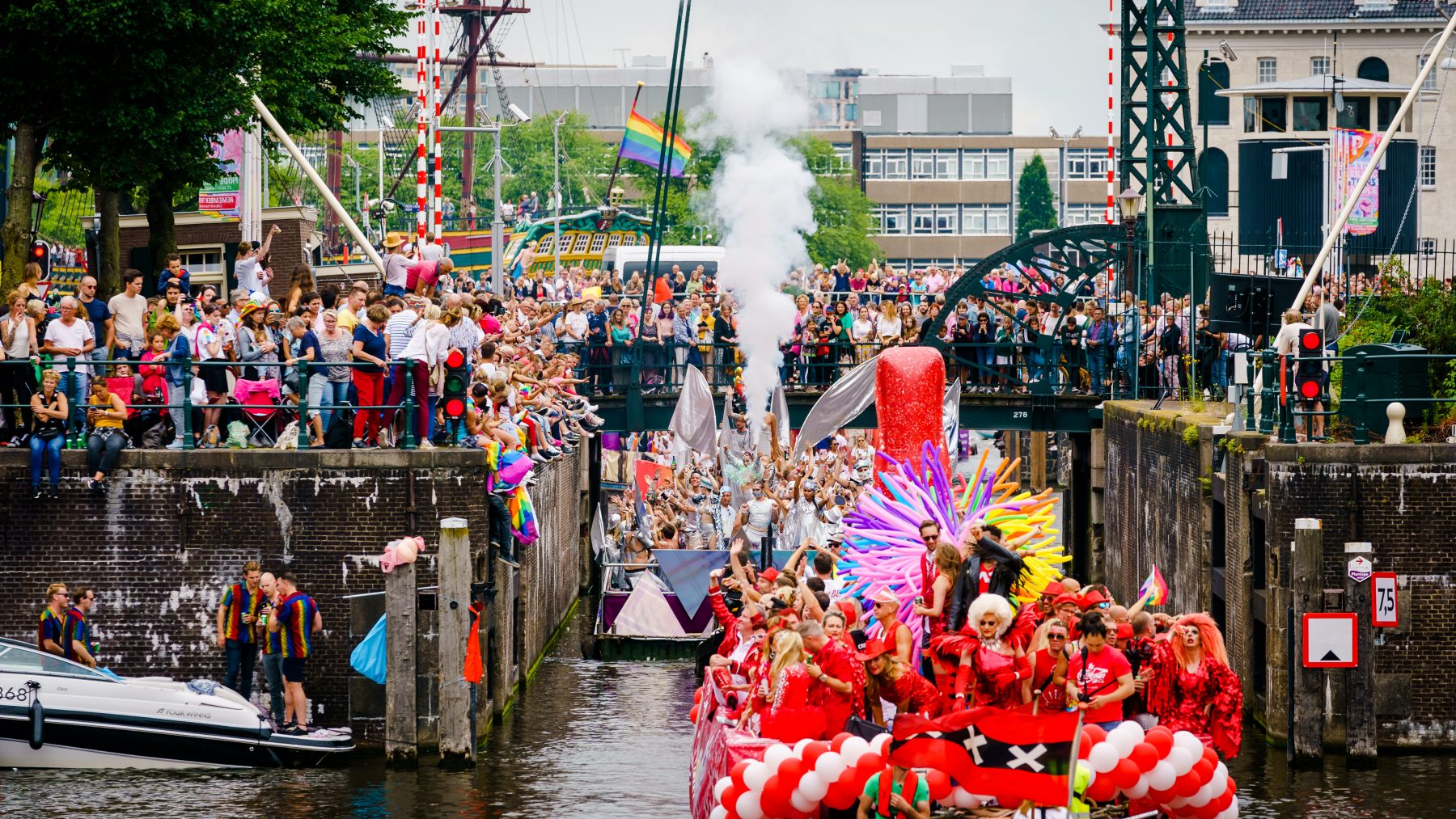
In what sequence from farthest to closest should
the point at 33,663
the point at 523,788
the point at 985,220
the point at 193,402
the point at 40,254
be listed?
the point at 985,220
the point at 40,254
the point at 193,402
the point at 523,788
the point at 33,663

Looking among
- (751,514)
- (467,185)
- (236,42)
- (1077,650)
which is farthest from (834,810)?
(467,185)

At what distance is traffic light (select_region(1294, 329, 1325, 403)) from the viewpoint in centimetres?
2303

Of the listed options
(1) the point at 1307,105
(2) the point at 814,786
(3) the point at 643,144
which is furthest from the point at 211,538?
(1) the point at 1307,105

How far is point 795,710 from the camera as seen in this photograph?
15.4 m

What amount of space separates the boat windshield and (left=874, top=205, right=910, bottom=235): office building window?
9761 cm

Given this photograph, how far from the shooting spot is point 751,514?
100 feet

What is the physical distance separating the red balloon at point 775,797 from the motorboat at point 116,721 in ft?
27.4

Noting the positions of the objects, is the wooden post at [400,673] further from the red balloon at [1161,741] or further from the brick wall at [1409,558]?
the brick wall at [1409,558]

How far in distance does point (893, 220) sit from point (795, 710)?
103251mm

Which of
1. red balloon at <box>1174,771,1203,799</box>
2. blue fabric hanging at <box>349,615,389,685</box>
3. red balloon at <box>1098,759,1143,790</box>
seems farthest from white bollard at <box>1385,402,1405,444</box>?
blue fabric hanging at <box>349,615,389,685</box>

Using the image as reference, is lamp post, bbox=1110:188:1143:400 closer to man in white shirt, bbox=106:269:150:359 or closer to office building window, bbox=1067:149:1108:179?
man in white shirt, bbox=106:269:150:359

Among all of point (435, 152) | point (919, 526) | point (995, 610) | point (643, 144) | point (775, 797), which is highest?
point (643, 144)

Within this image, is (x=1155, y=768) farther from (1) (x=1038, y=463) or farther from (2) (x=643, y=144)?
(1) (x=1038, y=463)

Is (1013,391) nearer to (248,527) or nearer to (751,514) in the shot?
(751,514)
